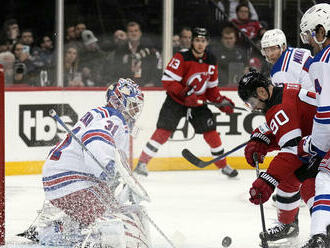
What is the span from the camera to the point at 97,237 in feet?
12.8

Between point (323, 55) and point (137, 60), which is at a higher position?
point (323, 55)

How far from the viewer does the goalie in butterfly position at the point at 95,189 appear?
3855 millimetres

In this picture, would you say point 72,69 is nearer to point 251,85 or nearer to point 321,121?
point 251,85

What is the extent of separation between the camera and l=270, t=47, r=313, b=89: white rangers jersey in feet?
17.6

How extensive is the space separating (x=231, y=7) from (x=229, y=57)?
459 mm

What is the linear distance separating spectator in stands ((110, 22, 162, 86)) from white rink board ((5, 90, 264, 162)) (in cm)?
35

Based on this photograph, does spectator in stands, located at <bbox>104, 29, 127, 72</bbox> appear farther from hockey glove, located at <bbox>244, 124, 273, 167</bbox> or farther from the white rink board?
hockey glove, located at <bbox>244, 124, 273, 167</bbox>

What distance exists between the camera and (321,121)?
11.9 ft

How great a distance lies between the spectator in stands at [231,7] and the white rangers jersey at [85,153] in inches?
160

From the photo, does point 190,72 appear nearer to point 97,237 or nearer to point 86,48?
point 86,48

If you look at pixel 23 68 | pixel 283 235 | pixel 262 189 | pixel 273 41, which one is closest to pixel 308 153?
pixel 262 189

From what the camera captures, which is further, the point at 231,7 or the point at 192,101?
the point at 231,7

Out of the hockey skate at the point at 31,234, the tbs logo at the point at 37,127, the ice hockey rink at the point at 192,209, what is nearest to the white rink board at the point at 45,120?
the tbs logo at the point at 37,127

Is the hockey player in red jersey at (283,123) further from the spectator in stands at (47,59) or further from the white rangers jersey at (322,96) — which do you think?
the spectator in stands at (47,59)
